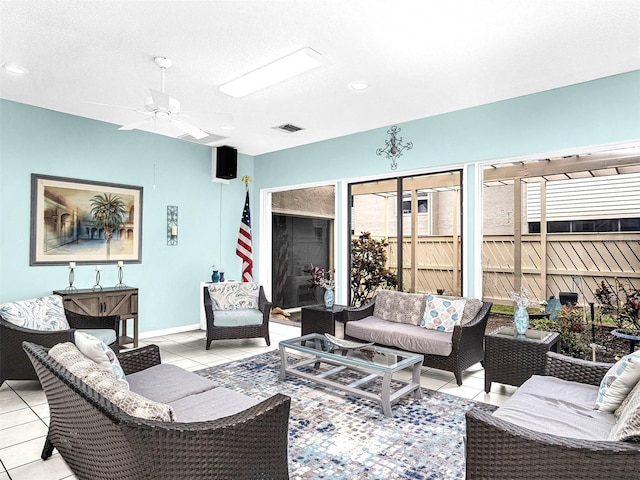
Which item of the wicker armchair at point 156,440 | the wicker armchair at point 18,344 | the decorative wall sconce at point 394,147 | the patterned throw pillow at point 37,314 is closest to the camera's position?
the wicker armchair at point 156,440

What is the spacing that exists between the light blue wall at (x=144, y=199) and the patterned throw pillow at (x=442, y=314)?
3.70 m

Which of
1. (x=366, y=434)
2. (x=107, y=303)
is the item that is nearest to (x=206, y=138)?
(x=107, y=303)

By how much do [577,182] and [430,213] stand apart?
1.67 m

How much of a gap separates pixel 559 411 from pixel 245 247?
5.31 meters

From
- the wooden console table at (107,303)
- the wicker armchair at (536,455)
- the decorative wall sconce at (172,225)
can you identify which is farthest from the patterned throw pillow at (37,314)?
the wicker armchair at (536,455)

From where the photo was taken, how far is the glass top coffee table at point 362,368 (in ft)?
10.4

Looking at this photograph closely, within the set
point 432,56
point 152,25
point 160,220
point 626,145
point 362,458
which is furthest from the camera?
point 160,220

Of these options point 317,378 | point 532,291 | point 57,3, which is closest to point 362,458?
point 317,378

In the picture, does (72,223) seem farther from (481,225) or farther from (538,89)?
(538,89)

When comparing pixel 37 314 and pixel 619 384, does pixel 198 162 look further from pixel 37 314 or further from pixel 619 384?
pixel 619 384

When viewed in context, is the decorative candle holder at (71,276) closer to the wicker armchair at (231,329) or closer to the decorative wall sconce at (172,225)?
the decorative wall sconce at (172,225)

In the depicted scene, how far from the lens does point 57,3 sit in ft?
8.84

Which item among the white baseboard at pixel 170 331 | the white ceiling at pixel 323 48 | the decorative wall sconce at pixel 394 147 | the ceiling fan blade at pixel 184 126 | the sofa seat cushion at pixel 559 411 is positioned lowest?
the white baseboard at pixel 170 331

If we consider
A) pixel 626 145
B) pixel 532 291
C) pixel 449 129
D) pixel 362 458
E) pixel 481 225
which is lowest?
pixel 362 458
